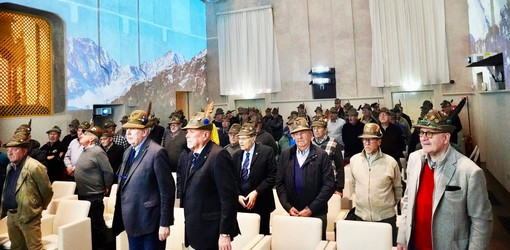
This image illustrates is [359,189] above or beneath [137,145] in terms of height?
beneath

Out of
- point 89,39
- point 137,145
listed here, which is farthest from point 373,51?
point 137,145

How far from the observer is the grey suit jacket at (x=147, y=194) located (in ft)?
9.00

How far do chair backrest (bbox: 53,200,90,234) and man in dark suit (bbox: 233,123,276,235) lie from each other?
5.56 ft

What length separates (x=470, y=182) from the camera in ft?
6.68

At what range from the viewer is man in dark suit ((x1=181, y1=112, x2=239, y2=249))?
2.56 metres

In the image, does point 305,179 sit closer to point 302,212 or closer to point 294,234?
point 302,212

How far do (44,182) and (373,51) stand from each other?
10.5 m

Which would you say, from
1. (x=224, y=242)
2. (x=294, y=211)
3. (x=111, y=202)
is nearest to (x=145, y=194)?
(x=224, y=242)

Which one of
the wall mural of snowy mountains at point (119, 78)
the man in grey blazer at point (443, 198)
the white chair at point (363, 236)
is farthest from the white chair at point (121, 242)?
the wall mural of snowy mountains at point (119, 78)

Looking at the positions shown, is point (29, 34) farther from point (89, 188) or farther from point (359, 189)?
point (359, 189)

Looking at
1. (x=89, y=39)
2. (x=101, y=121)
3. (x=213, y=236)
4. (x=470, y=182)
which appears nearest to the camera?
(x=470, y=182)

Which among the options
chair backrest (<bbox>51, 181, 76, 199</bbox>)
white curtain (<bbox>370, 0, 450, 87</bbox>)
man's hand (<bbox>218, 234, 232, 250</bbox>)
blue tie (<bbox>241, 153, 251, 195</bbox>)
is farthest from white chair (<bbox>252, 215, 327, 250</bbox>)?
white curtain (<bbox>370, 0, 450, 87</bbox>)

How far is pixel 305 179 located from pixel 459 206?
1.54m

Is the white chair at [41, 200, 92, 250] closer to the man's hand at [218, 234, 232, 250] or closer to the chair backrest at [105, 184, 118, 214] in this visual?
the chair backrest at [105, 184, 118, 214]
